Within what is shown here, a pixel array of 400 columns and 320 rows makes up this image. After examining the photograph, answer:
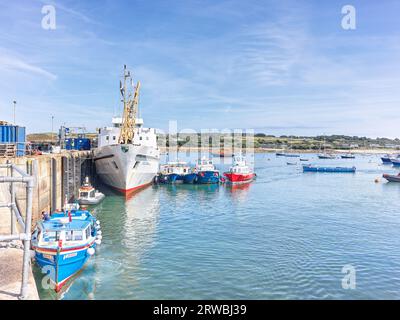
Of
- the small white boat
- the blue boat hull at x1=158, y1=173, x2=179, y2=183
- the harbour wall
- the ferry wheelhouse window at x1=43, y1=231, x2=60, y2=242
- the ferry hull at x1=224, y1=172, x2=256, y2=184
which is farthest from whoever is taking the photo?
the ferry hull at x1=224, y1=172, x2=256, y2=184

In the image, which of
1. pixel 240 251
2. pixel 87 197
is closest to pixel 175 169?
pixel 87 197

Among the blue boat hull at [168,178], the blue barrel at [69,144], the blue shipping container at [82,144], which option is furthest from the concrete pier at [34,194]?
the blue shipping container at [82,144]

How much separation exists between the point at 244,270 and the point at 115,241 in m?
10.4

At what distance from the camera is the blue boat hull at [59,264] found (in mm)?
17672

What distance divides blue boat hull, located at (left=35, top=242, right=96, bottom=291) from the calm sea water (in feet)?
1.78

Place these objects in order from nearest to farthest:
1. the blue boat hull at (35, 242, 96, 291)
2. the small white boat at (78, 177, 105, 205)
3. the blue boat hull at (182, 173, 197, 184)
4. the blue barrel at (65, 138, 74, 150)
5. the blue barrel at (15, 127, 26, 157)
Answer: the blue boat hull at (35, 242, 96, 291) → the blue barrel at (15, 127, 26, 157) → the small white boat at (78, 177, 105, 205) → the blue boat hull at (182, 173, 197, 184) → the blue barrel at (65, 138, 74, 150)

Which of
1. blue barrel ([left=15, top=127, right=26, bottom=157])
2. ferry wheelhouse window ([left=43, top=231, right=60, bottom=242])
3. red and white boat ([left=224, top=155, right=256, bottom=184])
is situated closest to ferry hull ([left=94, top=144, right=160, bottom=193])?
blue barrel ([left=15, top=127, right=26, bottom=157])

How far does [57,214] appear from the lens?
76.5 ft

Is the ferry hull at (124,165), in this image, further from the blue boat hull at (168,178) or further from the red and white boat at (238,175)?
the red and white boat at (238,175)

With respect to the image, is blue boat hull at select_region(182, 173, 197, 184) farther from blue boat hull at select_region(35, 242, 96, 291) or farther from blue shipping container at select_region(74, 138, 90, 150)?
blue boat hull at select_region(35, 242, 96, 291)

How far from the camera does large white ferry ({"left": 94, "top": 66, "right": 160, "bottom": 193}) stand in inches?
1816

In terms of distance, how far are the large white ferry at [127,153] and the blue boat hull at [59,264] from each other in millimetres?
26922
